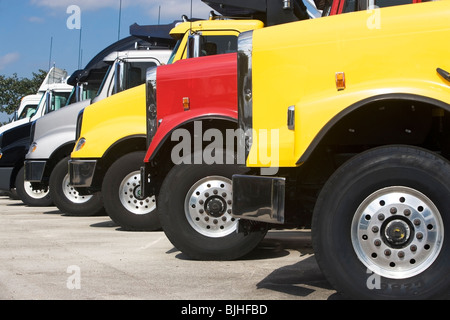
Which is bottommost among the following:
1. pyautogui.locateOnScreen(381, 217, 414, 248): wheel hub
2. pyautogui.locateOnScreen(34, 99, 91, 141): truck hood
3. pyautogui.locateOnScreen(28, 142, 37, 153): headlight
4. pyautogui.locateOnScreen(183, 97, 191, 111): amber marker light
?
pyautogui.locateOnScreen(381, 217, 414, 248): wheel hub

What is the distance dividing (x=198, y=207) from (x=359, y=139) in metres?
2.32

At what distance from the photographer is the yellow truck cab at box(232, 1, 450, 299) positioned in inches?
170

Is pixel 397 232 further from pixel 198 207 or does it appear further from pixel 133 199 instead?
pixel 133 199

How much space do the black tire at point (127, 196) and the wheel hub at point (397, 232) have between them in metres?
5.65

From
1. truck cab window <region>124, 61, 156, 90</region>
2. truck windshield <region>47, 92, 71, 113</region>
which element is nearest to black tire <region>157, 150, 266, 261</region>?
truck cab window <region>124, 61, 156, 90</region>

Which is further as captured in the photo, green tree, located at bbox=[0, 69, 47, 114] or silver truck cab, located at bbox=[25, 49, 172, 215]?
green tree, located at bbox=[0, 69, 47, 114]

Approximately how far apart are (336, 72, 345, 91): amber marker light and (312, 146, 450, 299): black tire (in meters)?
0.50

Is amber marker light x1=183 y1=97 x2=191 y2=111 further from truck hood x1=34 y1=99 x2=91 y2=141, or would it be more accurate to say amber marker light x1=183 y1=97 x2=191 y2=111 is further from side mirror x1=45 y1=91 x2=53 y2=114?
side mirror x1=45 y1=91 x2=53 y2=114

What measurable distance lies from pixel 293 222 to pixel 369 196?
127 cm

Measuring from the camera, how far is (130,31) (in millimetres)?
12383

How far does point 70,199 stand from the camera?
12555 millimetres

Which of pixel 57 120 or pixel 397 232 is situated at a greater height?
pixel 57 120

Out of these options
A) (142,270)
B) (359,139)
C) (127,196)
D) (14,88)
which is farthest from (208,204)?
(14,88)

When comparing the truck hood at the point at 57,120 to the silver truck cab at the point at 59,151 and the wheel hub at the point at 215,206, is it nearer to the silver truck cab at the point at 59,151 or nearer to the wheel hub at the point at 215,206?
the silver truck cab at the point at 59,151
